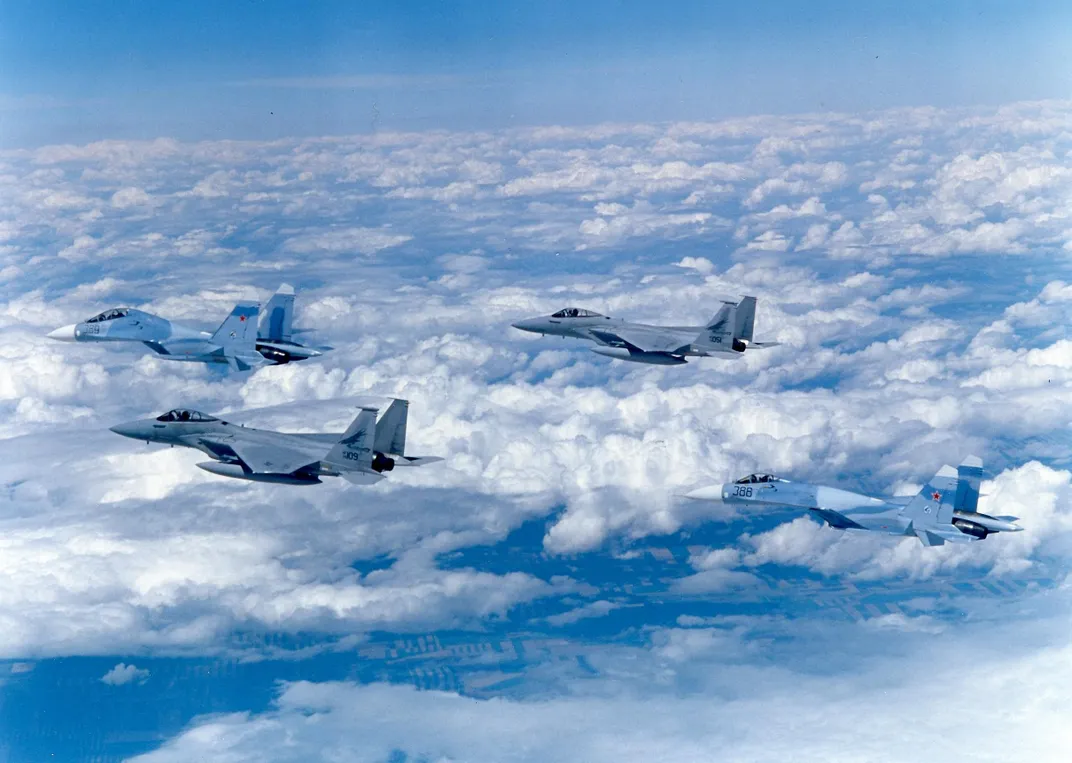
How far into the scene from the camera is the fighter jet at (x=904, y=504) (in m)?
50.3

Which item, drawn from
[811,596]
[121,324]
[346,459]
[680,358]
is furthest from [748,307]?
[811,596]

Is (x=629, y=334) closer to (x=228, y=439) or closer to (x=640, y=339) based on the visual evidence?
(x=640, y=339)

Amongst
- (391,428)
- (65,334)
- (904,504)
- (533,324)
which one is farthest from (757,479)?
(65,334)

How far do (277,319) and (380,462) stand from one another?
1360cm

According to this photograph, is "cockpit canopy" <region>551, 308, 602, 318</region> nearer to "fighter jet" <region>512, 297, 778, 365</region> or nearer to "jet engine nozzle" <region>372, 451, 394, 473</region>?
"fighter jet" <region>512, 297, 778, 365</region>

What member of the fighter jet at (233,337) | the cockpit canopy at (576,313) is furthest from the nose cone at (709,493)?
the fighter jet at (233,337)

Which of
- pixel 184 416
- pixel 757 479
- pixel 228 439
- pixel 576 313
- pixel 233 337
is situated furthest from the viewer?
pixel 576 313

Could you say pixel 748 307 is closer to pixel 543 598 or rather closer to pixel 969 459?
pixel 969 459

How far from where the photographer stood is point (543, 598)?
Result: 113 metres

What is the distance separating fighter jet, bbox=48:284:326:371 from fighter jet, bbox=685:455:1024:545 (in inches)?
889

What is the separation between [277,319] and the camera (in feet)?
183

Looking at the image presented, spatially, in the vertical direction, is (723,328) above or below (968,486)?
above

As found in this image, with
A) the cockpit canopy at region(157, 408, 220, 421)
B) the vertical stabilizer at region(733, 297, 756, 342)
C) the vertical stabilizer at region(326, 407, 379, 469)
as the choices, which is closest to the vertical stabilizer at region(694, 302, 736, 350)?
the vertical stabilizer at region(733, 297, 756, 342)

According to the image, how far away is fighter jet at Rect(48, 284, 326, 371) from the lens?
5512 centimetres
